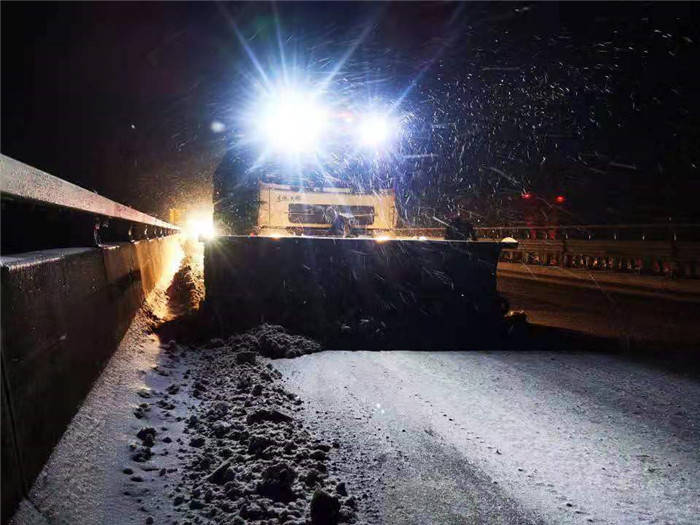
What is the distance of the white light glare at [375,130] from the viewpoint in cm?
1184

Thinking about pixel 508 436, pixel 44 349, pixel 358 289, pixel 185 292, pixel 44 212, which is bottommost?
pixel 508 436

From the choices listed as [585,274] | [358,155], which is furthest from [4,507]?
[585,274]

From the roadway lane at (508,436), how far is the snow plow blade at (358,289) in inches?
36.9

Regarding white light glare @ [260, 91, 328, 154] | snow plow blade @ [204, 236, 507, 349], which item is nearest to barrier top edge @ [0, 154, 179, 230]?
snow plow blade @ [204, 236, 507, 349]

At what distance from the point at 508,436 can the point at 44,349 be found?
2.82 meters

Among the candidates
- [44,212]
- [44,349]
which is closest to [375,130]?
Answer: [44,212]

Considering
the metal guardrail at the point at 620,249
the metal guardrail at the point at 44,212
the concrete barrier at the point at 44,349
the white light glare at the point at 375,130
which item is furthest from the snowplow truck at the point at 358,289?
the metal guardrail at the point at 620,249

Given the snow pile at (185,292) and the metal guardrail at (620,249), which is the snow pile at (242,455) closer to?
the snow pile at (185,292)

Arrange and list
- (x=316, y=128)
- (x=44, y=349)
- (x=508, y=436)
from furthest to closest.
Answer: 1. (x=316, y=128)
2. (x=508, y=436)
3. (x=44, y=349)

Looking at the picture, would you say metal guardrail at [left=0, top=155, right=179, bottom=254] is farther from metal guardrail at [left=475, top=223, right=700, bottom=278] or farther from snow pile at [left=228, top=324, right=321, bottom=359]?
metal guardrail at [left=475, top=223, right=700, bottom=278]

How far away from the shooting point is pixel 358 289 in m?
6.29

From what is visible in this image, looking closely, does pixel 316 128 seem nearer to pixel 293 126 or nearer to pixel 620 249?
pixel 293 126

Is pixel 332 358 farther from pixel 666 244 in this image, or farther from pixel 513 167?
pixel 513 167

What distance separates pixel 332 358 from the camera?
4.94m
